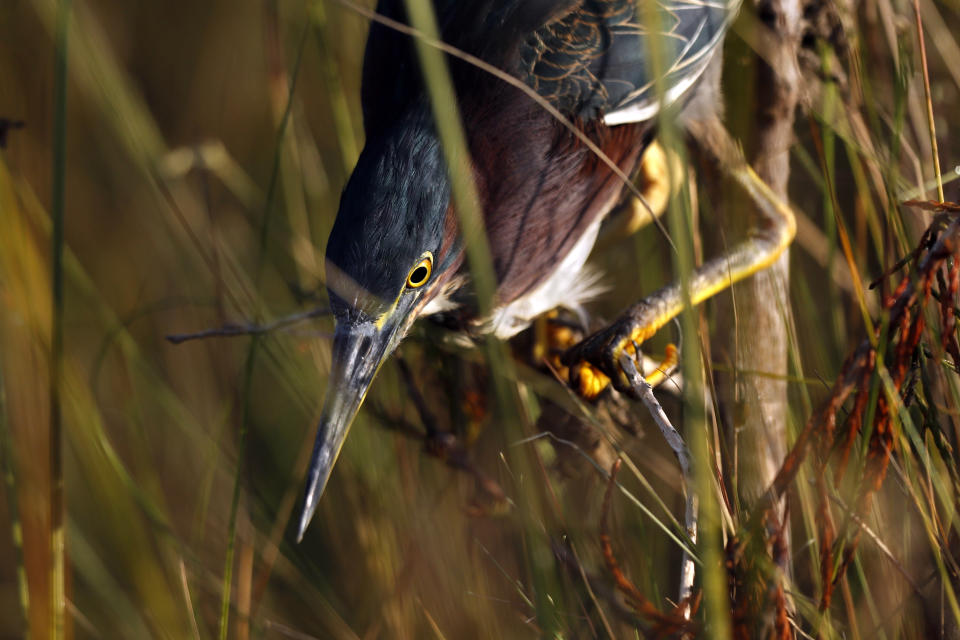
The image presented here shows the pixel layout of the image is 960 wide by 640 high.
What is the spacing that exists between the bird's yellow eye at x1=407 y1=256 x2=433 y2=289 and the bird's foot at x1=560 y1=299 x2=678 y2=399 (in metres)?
0.32

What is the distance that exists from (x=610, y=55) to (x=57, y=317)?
1.14m

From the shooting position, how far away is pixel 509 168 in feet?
5.65

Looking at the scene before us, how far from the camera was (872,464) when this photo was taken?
1.09 m

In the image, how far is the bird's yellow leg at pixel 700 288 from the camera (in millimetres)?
1521

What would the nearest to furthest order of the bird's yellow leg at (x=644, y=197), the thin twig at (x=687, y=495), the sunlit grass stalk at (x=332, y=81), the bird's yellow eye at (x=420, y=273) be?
the thin twig at (x=687, y=495)
the bird's yellow eye at (x=420, y=273)
the sunlit grass stalk at (x=332, y=81)
the bird's yellow leg at (x=644, y=197)

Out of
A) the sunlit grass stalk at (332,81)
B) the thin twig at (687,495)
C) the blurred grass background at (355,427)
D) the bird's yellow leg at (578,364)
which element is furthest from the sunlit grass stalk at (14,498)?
the thin twig at (687,495)

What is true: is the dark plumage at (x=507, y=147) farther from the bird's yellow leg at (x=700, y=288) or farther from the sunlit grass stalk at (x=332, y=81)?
the bird's yellow leg at (x=700, y=288)

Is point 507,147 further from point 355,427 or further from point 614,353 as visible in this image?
point 355,427

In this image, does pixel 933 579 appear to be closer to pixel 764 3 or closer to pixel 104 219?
pixel 764 3

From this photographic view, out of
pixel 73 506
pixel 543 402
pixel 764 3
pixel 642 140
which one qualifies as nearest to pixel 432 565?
pixel 543 402

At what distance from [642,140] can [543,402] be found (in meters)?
0.63

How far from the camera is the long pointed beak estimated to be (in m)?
1.34

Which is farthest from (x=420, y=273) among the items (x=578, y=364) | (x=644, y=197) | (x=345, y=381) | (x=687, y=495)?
(x=644, y=197)

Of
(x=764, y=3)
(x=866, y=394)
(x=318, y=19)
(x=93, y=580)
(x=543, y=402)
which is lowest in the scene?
(x=93, y=580)
